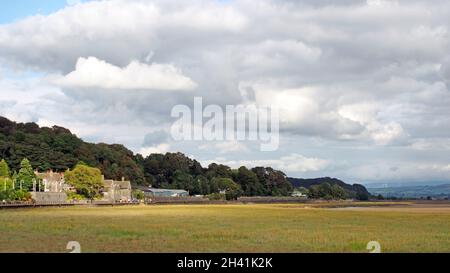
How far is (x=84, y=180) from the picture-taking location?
16225cm

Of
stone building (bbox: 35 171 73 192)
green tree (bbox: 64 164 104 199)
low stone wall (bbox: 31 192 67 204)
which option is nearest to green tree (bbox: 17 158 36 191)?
low stone wall (bbox: 31 192 67 204)

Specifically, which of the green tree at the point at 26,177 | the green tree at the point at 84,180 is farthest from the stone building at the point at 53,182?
the green tree at the point at 26,177

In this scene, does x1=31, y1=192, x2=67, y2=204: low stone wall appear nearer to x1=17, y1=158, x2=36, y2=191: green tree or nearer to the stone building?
x1=17, y1=158, x2=36, y2=191: green tree

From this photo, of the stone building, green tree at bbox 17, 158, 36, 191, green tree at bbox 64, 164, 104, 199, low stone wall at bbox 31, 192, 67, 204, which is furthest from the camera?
the stone building

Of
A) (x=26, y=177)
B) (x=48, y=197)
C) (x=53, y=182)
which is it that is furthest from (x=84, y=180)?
(x=53, y=182)

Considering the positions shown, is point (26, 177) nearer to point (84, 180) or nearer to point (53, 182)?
point (84, 180)

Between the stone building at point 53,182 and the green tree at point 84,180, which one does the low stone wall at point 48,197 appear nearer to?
the green tree at point 84,180

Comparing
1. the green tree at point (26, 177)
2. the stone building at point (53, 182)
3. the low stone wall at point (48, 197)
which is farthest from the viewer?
the stone building at point (53, 182)

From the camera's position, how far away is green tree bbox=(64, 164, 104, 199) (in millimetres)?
161750

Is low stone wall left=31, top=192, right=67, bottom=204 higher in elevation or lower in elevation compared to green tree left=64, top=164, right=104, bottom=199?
lower

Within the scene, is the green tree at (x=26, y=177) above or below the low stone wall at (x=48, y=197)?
above

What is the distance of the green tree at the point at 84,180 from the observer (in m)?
162
